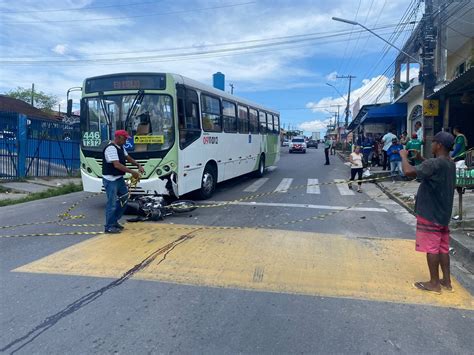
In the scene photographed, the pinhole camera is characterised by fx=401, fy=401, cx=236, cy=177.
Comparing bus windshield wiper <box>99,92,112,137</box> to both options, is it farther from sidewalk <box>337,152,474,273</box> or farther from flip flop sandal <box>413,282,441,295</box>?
sidewalk <box>337,152,474,273</box>

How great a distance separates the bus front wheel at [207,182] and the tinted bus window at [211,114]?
111 cm

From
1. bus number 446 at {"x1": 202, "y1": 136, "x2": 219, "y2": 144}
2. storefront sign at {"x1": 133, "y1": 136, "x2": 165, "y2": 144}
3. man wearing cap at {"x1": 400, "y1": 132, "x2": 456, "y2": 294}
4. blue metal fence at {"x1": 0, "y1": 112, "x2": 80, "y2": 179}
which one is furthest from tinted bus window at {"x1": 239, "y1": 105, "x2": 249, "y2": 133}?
man wearing cap at {"x1": 400, "y1": 132, "x2": 456, "y2": 294}

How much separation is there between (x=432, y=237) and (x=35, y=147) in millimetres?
14923

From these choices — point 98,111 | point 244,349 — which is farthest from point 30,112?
point 244,349

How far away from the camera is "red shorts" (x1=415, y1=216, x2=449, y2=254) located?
14.5ft

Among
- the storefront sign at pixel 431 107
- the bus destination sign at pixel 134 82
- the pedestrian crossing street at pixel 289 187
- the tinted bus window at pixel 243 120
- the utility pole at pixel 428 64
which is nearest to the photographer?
the bus destination sign at pixel 134 82

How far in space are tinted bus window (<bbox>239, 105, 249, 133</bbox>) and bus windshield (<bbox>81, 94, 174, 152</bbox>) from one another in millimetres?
5279

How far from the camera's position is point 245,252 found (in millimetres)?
5875

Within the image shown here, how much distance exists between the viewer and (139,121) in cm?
885

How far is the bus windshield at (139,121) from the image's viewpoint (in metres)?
8.80

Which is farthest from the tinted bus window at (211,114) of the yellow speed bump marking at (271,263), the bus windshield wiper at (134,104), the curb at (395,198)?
the curb at (395,198)

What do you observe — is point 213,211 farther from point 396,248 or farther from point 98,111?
point 396,248

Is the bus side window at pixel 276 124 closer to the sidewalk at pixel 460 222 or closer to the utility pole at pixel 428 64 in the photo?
the sidewalk at pixel 460 222

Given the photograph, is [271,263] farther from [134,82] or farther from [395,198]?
[395,198]
